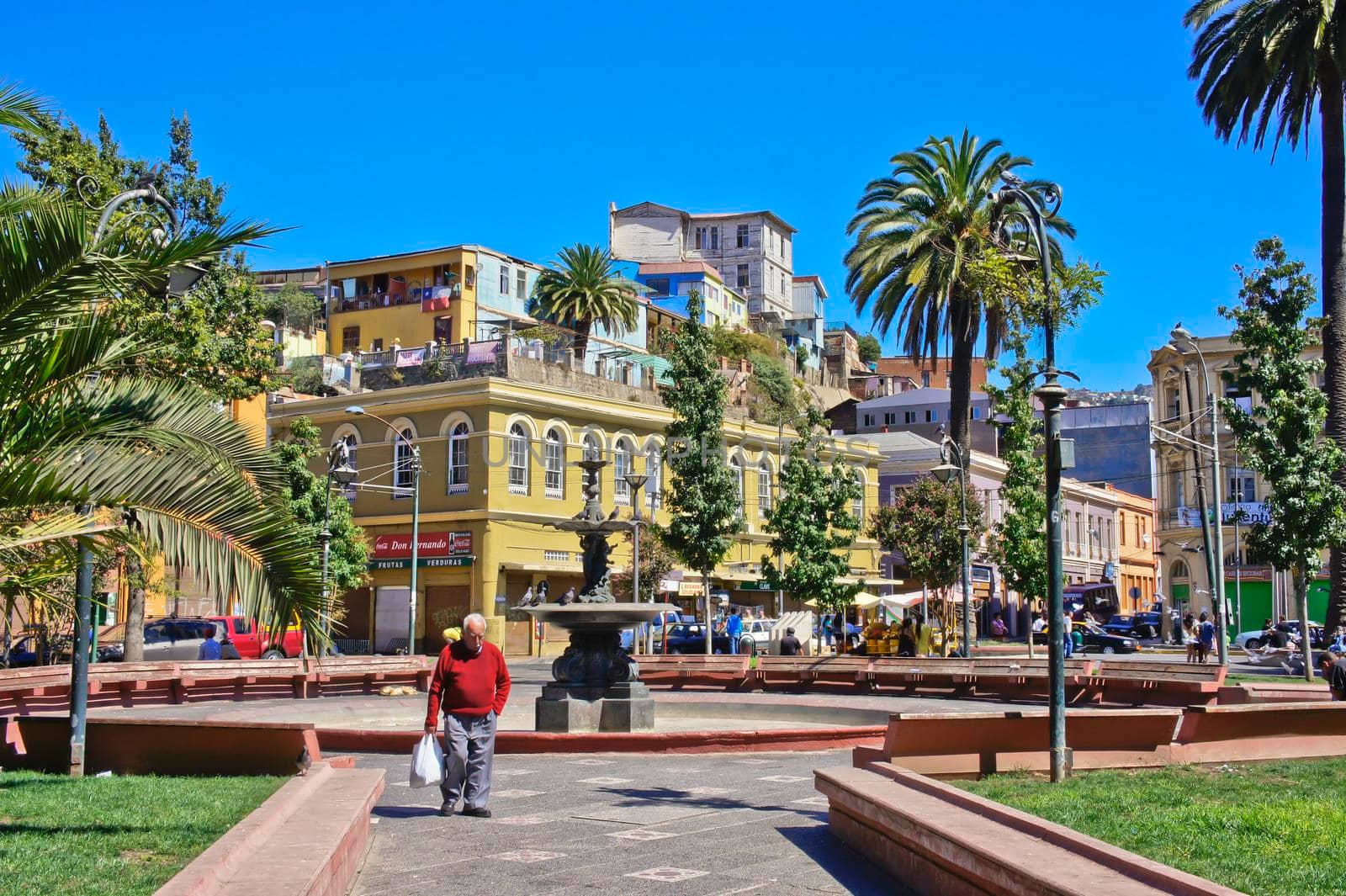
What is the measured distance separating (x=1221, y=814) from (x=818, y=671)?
18.9 metres

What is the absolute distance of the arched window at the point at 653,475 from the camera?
172 ft

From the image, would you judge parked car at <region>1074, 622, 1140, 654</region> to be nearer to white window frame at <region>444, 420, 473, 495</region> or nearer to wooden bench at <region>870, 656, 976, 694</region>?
white window frame at <region>444, 420, 473, 495</region>

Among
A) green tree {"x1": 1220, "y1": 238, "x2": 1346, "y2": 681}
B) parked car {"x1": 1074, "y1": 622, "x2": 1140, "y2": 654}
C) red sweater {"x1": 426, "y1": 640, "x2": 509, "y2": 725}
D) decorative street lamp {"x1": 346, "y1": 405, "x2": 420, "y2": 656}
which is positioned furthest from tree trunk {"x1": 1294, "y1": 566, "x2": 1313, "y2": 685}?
parked car {"x1": 1074, "y1": 622, "x2": 1140, "y2": 654}

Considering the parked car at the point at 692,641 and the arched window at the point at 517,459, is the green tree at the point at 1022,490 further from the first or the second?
the arched window at the point at 517,459

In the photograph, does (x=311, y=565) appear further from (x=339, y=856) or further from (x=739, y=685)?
(x=739, y=685)

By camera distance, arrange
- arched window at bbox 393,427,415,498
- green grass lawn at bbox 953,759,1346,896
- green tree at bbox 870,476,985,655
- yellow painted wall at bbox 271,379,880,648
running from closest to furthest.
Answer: green grass lawn at bbox 953,759,1346,896
yellow painted wall at bbox 271,379,880,648
green tree at bbox 870,476,985,655
arched window at bbox 393,427,415,498

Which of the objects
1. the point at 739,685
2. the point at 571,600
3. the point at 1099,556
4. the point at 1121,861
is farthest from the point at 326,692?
the point at 1099,556

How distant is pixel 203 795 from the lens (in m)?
10.2

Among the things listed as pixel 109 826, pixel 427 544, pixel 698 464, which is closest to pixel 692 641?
pixel 698 464

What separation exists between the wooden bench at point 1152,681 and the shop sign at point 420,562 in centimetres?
2637

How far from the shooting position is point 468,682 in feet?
37.1

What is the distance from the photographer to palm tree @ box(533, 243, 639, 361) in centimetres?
6841

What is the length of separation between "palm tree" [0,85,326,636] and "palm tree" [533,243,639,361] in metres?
59.5

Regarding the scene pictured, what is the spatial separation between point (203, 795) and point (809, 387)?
263ft
